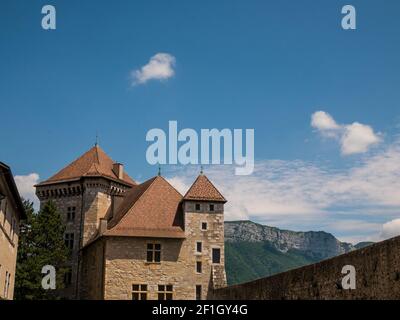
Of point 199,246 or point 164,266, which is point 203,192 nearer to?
point 199,246

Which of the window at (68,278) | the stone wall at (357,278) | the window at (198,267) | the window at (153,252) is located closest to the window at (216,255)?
the window at (198,267)

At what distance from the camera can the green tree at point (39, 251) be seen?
141 feet

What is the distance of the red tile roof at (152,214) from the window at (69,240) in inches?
232

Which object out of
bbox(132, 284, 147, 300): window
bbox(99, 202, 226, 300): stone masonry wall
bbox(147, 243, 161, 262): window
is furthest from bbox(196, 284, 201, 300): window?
bbox(132, 284, 147, 300): window

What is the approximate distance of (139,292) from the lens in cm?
3778

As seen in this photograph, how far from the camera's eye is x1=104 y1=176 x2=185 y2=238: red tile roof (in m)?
38.8

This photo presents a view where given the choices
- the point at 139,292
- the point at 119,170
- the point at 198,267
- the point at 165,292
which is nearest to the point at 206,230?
the point at 198,267

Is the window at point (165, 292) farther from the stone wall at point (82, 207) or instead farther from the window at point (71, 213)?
the window at point (71, 213)

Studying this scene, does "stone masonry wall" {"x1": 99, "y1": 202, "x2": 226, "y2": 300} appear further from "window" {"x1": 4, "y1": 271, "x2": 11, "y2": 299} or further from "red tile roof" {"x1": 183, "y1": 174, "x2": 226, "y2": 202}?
"window" {"x1": 4, "y1": 271, "x2": 11, "y2": 299}

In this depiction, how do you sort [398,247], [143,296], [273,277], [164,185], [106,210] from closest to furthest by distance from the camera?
[398,247], [273,277], [143,296], [164,185], [106,210]

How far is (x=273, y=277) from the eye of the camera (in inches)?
862
